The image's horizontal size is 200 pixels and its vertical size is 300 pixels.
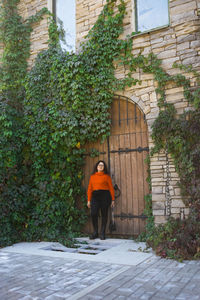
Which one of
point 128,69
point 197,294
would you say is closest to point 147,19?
point 128,69

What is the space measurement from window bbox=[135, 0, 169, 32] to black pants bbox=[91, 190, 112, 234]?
3.21 metres

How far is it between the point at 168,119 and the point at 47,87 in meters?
2.76

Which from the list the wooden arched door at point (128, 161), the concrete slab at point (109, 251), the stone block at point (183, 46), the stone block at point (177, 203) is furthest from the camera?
the wooden arched door at point (128, 161)

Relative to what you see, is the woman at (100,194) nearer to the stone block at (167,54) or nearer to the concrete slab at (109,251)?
the concrete slab at (109,251)

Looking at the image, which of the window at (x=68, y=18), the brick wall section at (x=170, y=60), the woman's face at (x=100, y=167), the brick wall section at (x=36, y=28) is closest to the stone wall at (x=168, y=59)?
the brick wall section at (x=170, y=60)

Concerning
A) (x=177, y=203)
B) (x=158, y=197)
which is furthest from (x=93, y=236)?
(x=177, y=203)

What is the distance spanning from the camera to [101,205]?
19.0 ft

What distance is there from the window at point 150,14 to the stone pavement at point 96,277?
13.3 ft

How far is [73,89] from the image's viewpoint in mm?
5875

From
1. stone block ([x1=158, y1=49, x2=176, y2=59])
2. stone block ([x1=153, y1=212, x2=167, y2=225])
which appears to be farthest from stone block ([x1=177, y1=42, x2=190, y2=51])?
stone block ([x1=153, y1=212, x2=167, y2=225])

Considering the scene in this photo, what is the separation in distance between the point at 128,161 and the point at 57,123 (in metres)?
1.61

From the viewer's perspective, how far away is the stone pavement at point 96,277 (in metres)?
3.01

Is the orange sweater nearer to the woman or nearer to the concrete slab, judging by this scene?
the woman

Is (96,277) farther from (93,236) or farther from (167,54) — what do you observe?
(167,54)
